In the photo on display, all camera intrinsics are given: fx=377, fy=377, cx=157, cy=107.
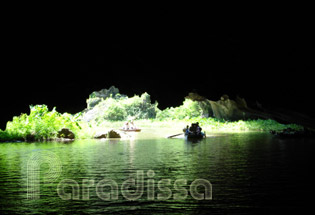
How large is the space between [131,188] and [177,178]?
195 centimetres

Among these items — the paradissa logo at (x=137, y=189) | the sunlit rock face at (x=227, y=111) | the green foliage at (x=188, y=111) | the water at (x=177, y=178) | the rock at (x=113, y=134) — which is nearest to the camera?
Answer: the water at (x=177, y=178)

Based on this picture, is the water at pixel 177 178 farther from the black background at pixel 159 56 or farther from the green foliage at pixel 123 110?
the green foliage at pixel 123 110

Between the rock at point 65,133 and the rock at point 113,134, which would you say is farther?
the rock at point 113,134

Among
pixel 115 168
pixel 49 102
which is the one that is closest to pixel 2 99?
pixel 49 102

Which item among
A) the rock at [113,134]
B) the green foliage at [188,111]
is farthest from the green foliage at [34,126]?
the green foliage at [188,111]

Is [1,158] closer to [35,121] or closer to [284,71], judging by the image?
[35,121]

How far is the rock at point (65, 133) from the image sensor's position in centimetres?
2827

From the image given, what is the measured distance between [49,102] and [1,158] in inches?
365

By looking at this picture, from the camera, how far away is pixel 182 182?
10953 millimetres

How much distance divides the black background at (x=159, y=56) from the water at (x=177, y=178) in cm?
241

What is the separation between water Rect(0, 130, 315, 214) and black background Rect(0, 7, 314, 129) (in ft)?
7.91

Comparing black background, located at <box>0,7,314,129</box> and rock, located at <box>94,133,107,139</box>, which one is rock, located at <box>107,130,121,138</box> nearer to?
rock, located at <box>94,133,107,139</box>

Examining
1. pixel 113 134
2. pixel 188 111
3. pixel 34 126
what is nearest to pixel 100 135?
pixel 113 134

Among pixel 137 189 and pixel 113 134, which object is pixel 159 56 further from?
pixel 113 134
